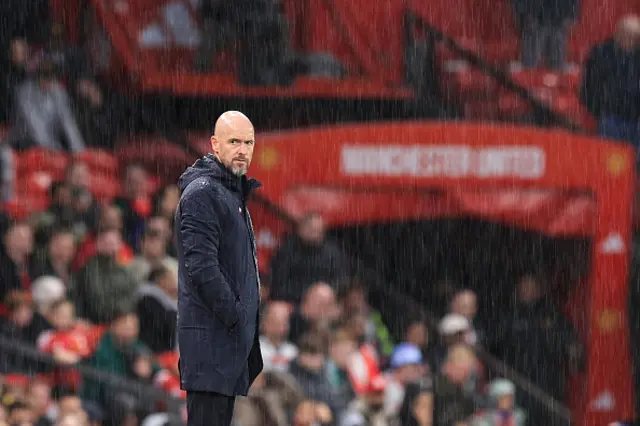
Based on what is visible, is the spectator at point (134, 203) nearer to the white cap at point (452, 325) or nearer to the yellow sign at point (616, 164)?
the white cap at point (452, 325)

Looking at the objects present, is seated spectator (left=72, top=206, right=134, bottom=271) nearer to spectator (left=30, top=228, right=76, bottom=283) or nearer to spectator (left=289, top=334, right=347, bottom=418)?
spectator (left=30, top=228, right=76, bottom=283)

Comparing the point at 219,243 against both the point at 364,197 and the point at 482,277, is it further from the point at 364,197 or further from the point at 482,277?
the point at 482,277

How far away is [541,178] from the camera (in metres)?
11.2

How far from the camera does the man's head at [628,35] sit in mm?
11922

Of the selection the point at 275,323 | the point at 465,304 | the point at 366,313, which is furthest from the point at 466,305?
the point at 275,323

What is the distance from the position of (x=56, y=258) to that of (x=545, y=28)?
20.5 ft

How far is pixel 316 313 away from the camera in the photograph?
384 inches

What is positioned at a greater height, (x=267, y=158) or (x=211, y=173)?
(x=211, y=173)

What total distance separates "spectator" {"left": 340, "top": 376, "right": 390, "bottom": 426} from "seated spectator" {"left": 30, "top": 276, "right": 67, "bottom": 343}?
1753 millimetres

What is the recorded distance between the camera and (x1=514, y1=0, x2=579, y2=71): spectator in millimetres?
13742

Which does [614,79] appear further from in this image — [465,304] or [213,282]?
[213,282]

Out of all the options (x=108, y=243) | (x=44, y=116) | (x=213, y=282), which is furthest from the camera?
(x=44, y=116)

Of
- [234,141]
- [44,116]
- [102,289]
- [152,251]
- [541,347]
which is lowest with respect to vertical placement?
[541,347]

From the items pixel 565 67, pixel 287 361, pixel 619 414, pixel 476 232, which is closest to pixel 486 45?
pixel 565 67
